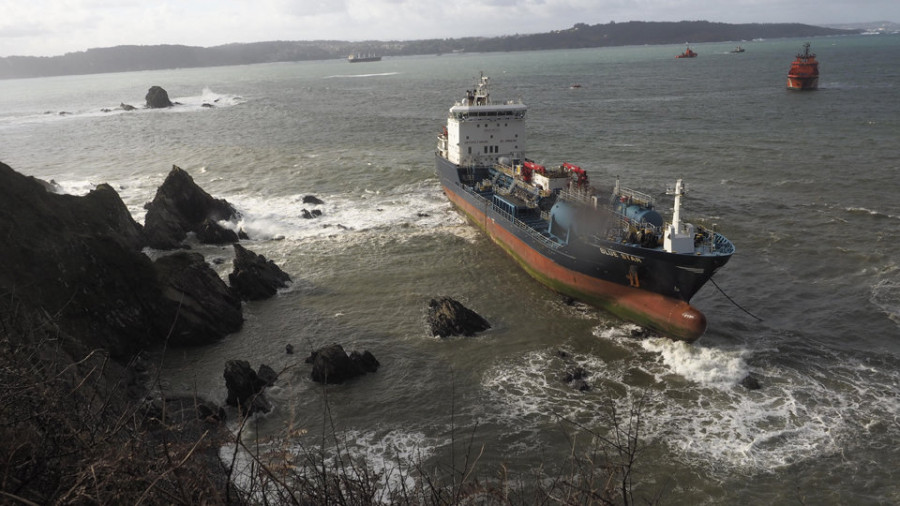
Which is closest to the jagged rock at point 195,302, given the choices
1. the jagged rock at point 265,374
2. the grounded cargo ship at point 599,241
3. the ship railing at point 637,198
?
the jagged rock at point 265,374

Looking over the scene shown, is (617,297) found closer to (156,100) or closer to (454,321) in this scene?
(454,321)

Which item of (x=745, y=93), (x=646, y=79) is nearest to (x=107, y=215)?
(x=745, y=93)

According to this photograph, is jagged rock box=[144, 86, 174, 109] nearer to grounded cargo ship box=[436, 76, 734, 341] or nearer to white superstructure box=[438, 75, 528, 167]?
white superstructure box=[438, 75, 528, 167]

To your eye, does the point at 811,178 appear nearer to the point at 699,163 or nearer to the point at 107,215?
the point at 699,163

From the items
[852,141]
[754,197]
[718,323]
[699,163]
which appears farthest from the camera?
[852,141]

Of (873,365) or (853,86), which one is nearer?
(873,365)

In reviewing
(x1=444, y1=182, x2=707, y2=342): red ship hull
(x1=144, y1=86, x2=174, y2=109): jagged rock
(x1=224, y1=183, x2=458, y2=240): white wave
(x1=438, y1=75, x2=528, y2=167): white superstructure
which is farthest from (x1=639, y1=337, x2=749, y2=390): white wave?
(x1=144, y1=86, x2=174, y2=109): jagged rock
